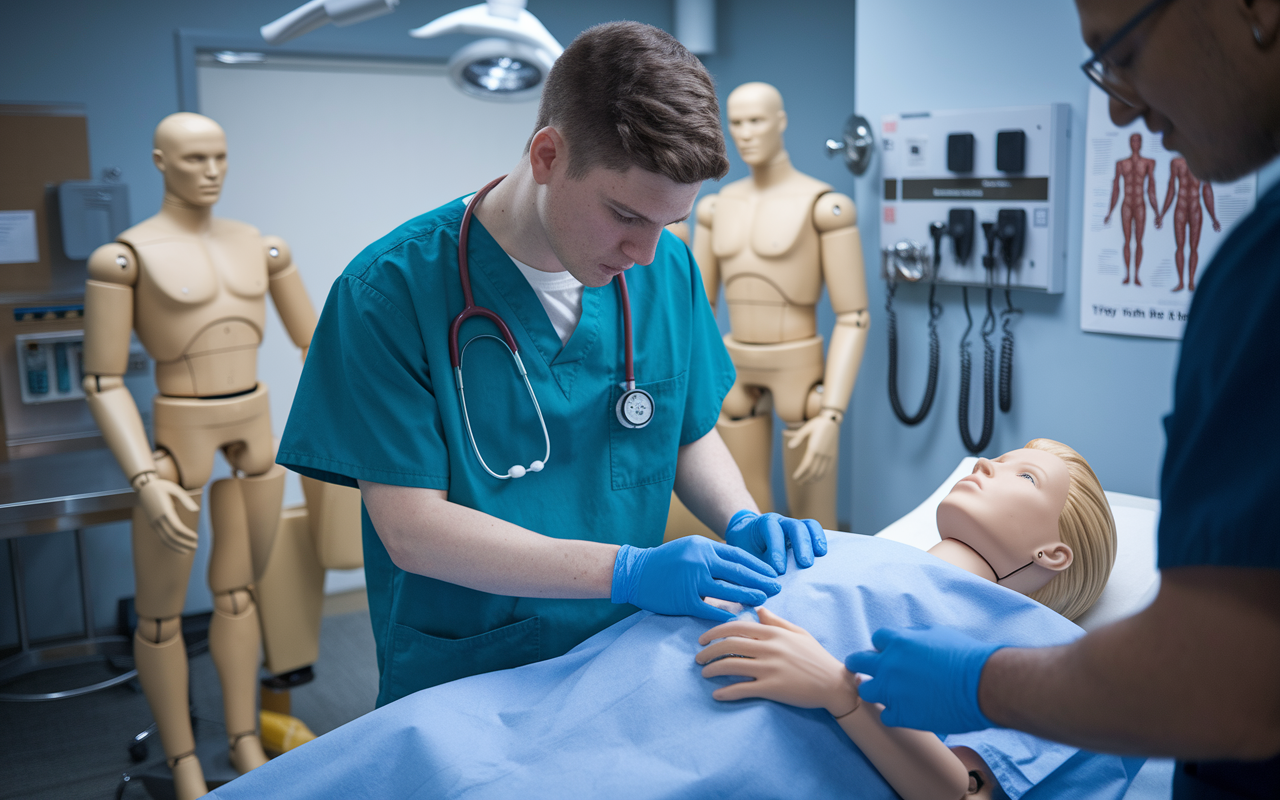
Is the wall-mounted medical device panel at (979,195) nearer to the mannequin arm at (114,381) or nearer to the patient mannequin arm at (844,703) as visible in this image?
the patient mannequin arm at (844,703)

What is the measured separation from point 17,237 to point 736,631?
3098 millimetres

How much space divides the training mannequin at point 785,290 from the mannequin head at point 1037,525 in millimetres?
1293

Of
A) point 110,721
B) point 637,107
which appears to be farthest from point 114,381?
point 637,107

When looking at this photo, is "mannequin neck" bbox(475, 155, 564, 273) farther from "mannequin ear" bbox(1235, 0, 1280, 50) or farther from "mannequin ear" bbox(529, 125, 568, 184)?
"mannequin ear" bbox(1235, 0, 1280, 50)

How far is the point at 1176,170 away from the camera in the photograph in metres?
2.49

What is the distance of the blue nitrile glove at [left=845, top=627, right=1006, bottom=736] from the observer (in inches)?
36.6

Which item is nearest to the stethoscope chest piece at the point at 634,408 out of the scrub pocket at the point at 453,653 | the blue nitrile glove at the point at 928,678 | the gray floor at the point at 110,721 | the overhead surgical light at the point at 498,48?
the scrub pocket at the point at 453,653

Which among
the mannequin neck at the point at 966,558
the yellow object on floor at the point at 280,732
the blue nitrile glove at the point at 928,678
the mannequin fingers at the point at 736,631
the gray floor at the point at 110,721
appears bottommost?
the gray floor at the point at 110,721

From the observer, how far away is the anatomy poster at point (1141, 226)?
248 centimetres

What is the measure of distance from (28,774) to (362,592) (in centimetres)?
147

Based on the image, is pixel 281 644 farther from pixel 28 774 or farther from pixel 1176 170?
pixel 1176 170

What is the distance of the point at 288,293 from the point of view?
2865 millimetres

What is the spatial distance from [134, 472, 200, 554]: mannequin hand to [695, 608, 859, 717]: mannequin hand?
172cm

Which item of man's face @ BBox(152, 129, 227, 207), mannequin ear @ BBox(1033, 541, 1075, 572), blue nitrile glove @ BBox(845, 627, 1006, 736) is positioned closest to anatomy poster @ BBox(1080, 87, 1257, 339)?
mannequin ear @ BBox(1033, 541, 1075, 572)
